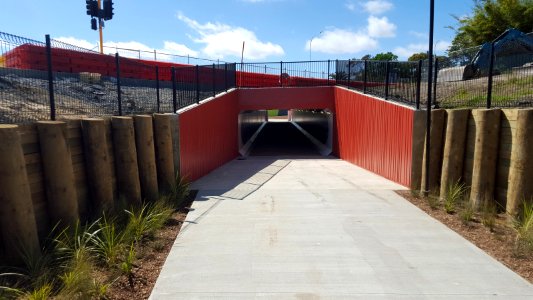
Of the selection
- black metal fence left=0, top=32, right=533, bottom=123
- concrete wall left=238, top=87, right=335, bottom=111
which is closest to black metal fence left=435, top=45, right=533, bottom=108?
black metal fence left=0, top=32, right=533, bottom=123

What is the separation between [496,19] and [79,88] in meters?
33.6

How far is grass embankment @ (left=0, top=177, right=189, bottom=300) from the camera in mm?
3957

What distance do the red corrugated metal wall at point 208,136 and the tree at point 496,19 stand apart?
25580 mm

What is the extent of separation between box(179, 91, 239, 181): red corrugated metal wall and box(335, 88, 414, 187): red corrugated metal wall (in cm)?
474

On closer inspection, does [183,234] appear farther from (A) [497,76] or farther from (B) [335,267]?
(A) [497,76]

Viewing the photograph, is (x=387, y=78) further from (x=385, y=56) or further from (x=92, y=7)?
(x=385, y=56)

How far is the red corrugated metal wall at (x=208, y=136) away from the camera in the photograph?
32.9 ft

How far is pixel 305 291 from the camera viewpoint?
4.21 metres

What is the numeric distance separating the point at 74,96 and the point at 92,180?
3.83 metres

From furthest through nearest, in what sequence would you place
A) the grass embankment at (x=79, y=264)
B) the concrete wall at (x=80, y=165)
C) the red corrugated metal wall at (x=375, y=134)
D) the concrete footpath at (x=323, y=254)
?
the red corrugated metal wall at (x=375, y=134) < the concrete wall at (x=80, y=165) < the concrete footpath at (x=323, y=254) < the grass embankment at (x=79, y=264)

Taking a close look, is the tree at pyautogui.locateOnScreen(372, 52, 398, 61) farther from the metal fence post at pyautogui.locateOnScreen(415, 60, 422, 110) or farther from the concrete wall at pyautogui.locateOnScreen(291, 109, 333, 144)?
the metal fence post at pyautogui.locateOnScreen(415, 60, 422, 110)

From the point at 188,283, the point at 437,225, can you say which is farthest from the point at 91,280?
the point at 437,225

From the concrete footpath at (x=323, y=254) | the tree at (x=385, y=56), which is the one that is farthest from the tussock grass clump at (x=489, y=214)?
the tree at (x=385, y=56)

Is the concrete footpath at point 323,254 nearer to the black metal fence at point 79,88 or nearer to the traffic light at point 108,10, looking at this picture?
the black metal fence at point 79,88
